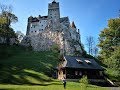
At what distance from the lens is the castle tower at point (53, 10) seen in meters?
136

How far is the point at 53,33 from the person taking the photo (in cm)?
11706

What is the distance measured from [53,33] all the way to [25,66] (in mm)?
44957

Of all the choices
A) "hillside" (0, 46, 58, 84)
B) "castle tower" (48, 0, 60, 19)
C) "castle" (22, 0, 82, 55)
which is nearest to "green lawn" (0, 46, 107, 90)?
"hillside" (0, 46, 58, 84)

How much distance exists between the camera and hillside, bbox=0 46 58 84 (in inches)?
2322

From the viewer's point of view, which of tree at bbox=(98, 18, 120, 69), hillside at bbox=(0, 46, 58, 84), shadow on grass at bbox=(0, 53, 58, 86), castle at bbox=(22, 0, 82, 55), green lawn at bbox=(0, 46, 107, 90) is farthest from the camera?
castle at bbox=(22, 0, 82, 55)

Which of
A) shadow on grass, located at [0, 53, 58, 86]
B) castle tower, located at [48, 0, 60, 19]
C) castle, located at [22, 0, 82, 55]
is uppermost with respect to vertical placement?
castle tower, located at [48, 0, 60, 19]

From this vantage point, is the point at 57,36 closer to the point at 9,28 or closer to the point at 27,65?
the point at 9,28

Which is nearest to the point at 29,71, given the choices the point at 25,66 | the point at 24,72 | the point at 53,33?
the point at 24,72

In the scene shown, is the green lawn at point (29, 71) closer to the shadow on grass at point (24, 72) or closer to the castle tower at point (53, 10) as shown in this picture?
the shadow on grass at point (24, 72)

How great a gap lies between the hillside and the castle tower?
132ft

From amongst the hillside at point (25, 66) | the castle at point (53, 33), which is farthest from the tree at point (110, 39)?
the castle at point (53, 33)

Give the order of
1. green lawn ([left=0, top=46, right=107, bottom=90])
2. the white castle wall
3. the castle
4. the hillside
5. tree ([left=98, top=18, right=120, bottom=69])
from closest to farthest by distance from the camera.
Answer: green lawn ([left=0, top=46, right=107, bottom=90]), the hillside, tree ([left=98, top=18, right=120, bottom=69]), the castle, the white castle wall

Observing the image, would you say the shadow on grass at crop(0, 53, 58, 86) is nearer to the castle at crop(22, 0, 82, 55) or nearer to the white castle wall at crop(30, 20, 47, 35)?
the castle at crop(22, 0, 82, 55)

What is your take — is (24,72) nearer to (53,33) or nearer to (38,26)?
(53,33)
